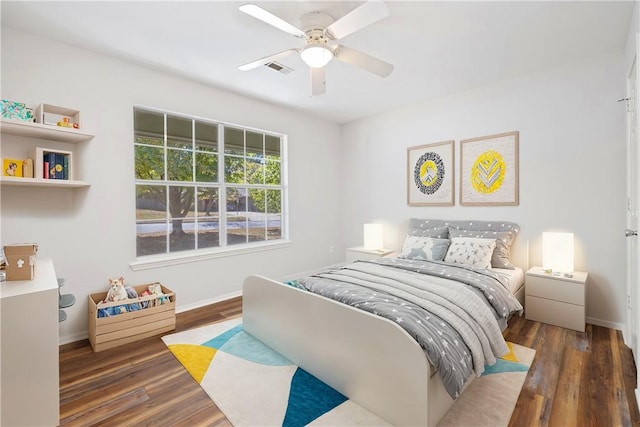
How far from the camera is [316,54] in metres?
2.26

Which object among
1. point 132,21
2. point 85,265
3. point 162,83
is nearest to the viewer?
point 132,21

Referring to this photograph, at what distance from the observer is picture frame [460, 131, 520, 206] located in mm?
3521

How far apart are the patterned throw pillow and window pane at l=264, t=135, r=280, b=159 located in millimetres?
2274

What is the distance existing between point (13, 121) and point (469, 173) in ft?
14.4

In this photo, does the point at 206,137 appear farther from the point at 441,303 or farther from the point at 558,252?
the point at 558,252

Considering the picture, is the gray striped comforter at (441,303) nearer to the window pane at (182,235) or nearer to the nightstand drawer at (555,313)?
the nightstand drawer at (555,313)

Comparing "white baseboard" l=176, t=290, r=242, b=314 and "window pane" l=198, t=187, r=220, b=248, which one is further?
"window pane" l=198, t=187, r=220, b=248

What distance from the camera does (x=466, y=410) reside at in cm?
183

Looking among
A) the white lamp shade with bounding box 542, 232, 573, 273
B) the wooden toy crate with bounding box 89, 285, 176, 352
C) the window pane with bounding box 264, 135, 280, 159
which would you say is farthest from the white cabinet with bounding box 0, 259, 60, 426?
the white lamp shade with bounding box 542, 232, 573, 273

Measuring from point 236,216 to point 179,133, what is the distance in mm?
1211

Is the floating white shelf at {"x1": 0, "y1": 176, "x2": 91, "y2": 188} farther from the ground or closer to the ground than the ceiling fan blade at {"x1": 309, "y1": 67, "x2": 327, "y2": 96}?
closer to the ground

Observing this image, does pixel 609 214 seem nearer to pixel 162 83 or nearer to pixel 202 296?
pixel 202 296

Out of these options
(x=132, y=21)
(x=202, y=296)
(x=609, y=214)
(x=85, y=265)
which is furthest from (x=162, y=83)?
(x=609, y=214)

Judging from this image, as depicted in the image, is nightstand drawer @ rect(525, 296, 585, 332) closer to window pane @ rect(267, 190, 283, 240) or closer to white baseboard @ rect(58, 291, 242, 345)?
window pane @ rect(267, 190, 283, 240)
